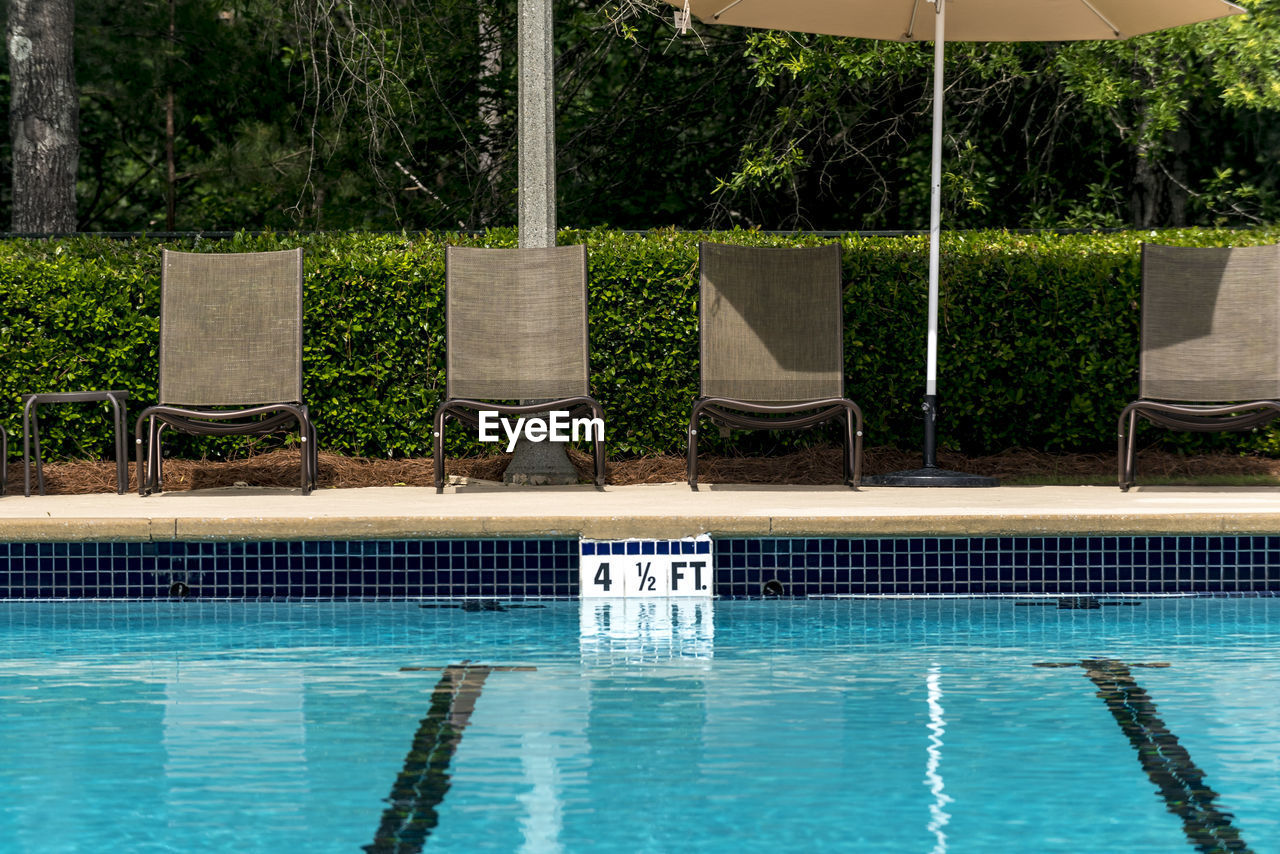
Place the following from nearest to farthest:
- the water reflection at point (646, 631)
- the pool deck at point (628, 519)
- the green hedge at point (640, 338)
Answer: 1. the water reflection at point (646, 631)
2. the pool deck at point (628, 519)
3. the green hedge at point (640, 338)

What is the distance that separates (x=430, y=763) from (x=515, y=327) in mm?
4105

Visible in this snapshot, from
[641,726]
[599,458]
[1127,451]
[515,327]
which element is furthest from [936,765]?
[515,327]

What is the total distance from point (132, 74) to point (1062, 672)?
12885mm

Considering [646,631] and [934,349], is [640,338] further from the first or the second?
[646,631]

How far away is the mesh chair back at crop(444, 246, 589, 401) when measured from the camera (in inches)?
297

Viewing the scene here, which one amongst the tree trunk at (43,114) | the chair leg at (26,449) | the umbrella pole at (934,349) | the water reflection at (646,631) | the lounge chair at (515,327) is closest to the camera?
the water reflection at (646,631)

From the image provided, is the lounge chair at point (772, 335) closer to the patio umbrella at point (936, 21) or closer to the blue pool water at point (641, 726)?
the patio umbrella at point (936, 21)

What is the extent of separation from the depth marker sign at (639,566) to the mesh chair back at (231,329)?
2.06 m

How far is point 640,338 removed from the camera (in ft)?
26.1

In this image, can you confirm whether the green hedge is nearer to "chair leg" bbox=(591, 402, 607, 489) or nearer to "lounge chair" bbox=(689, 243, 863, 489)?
"lounge chair" bbox=(689, 243, 863, 489)

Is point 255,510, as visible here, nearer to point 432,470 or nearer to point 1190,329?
point 432,470

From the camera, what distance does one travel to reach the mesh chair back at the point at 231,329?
740 centimetres

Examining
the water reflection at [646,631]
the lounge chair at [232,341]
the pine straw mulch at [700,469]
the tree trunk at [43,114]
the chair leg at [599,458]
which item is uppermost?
the tree trunk at [43,114]

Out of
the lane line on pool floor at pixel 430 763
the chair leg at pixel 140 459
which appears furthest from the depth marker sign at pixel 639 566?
the chair leg at pixel 140 459
